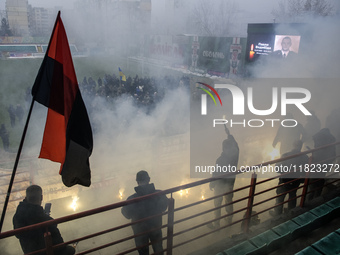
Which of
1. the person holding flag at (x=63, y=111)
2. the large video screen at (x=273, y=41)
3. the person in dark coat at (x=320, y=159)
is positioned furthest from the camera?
the large video screen at (x=273, y=41)

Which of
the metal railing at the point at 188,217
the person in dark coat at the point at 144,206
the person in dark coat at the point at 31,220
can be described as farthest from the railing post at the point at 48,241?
the person in dark coat at the point at 144,206

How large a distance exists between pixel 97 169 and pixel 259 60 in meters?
9.45

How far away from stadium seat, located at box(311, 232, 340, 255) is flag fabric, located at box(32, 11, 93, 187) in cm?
236

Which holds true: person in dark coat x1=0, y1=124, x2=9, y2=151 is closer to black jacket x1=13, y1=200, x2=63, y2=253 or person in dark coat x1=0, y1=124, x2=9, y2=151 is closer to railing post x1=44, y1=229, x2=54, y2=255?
black jacket x1=13, y1=200, x2=63, y2=253

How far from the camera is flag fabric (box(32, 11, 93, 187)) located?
91.1 inches

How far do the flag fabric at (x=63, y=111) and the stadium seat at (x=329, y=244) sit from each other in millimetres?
2358

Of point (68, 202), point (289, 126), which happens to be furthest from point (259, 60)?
point (68, 202)

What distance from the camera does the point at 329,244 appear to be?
8.85 ft

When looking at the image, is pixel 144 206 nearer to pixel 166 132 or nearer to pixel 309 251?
pixel 309 251

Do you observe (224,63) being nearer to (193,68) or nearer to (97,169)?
(193,68)

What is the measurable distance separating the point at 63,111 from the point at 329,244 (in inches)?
113

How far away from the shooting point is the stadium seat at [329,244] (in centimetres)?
260

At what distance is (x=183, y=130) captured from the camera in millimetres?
9477

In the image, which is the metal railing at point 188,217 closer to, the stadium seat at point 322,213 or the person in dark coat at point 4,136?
the stadium seat at point 322,213
